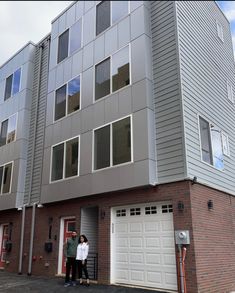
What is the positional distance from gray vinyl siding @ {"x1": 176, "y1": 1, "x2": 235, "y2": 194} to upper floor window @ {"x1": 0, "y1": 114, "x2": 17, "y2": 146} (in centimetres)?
929

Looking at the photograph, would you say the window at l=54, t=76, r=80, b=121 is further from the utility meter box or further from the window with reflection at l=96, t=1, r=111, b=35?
the utility meter box

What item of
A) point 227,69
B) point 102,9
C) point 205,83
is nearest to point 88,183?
point 205,83

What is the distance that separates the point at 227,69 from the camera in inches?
510

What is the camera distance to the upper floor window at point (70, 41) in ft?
42.1

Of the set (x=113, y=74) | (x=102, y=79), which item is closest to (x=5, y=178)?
(x=102, y=79)

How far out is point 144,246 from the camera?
29.1 feet

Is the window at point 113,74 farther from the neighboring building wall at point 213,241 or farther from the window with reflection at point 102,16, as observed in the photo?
the neighboring building wall at point 213,241

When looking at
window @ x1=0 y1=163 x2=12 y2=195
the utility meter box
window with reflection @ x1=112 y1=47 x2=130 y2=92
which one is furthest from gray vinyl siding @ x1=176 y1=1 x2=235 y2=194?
window @ x1=0 y1=163 x2=12 y2=195

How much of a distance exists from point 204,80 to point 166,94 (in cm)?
209

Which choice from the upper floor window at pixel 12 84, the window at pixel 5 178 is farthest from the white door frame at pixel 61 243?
the upper floor window at pixel 12 84

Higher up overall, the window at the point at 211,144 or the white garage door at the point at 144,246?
the window at the point at 211,144

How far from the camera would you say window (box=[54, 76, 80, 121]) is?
12.2 metres

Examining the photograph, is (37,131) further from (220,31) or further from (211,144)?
(220,31)

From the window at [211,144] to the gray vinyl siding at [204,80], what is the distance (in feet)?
0.68
